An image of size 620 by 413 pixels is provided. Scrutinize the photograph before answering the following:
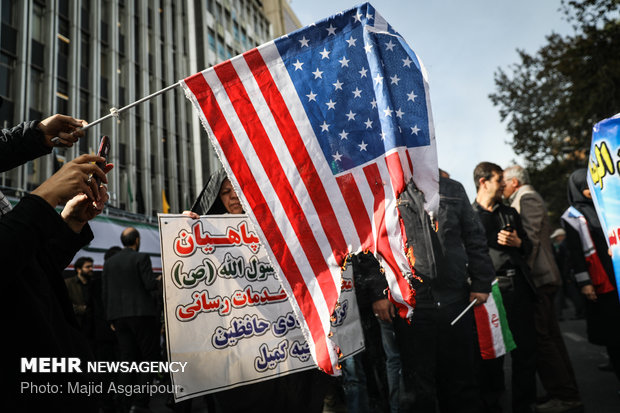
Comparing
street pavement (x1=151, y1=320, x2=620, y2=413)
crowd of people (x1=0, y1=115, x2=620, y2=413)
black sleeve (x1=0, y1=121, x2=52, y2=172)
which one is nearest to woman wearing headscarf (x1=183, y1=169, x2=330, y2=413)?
crowd of people (x1=0, y1=115, x2=620, y2=413)

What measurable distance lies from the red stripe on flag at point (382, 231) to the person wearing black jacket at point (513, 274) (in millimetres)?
2524

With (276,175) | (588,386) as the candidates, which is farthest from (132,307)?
(588,386)

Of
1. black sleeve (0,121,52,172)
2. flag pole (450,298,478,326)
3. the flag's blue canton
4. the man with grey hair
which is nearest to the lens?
black sleeve (0,121,52,172)

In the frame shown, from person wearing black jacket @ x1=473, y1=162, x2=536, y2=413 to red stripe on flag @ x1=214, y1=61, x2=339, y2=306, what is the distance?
2.72 meters

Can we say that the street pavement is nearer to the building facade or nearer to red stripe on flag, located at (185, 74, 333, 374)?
red stripe on flag, located at (185, 74, 333, 374)

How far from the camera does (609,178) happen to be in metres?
3.34

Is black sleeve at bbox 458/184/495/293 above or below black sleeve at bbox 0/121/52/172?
below

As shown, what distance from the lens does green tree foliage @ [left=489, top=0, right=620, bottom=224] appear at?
13297 millimetres

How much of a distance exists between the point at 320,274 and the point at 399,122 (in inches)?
36.6

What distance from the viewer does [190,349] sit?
9.33ft

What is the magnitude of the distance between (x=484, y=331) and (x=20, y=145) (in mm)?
3775

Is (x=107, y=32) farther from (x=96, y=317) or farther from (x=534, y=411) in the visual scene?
(x=534, y=411)

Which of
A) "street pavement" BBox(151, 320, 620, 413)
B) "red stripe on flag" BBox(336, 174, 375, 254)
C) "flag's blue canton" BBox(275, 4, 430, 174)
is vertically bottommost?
"street pavement" BBox(151, 320, 620, 413)

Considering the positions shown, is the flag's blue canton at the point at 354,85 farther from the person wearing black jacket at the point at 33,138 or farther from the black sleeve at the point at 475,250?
the black sleeve at the point at 475,250
